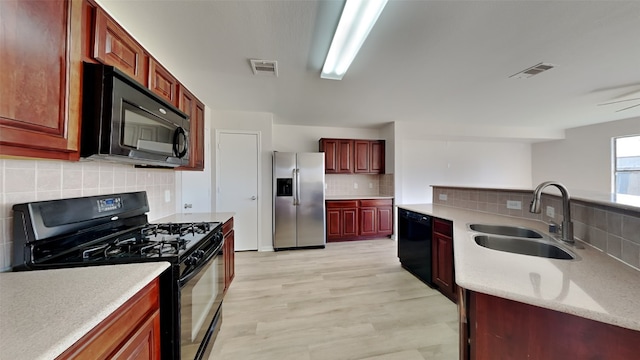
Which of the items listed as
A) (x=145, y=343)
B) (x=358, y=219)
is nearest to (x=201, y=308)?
(x=145, y=343)

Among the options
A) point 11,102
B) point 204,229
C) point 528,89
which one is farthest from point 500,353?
point 528,89

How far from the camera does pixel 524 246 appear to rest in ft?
4.83

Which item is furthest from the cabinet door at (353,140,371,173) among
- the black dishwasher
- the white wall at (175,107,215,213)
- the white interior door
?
the white wall at (175,107,215,213)

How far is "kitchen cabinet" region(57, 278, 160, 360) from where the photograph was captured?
0.66 meters

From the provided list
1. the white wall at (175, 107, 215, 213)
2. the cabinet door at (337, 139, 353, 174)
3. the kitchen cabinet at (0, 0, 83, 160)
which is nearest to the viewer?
the kitchen cabinet at (0, 0, 83, 160)

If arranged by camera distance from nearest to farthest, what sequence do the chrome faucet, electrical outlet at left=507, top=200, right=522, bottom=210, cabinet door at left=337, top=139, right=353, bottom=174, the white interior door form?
1. the chrome faucet
2. electrical outlet at left=507, top=200, right=522, bottom=210
3. the white interior door
4. cabinet door at left=337, top=139, right=353, bottom=174

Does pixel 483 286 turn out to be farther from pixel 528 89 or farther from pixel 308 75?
pixel 528 89

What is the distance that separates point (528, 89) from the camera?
9.55 ft

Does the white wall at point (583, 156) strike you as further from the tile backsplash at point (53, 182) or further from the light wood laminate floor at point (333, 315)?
the tile backsplash at point (53, 182)

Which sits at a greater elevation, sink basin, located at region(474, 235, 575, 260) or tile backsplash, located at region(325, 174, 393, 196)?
tile backsplash, located at region(325, 174, 393, 196)

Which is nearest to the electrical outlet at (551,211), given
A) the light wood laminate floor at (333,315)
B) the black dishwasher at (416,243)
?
the black dishwasher at (416,243)

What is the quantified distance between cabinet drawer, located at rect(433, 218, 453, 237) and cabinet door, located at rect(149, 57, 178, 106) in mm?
2784

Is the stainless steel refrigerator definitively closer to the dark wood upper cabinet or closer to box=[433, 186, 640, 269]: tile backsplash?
the dark wood upper cabinet

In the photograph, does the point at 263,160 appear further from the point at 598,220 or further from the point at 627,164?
the point at 627,164
